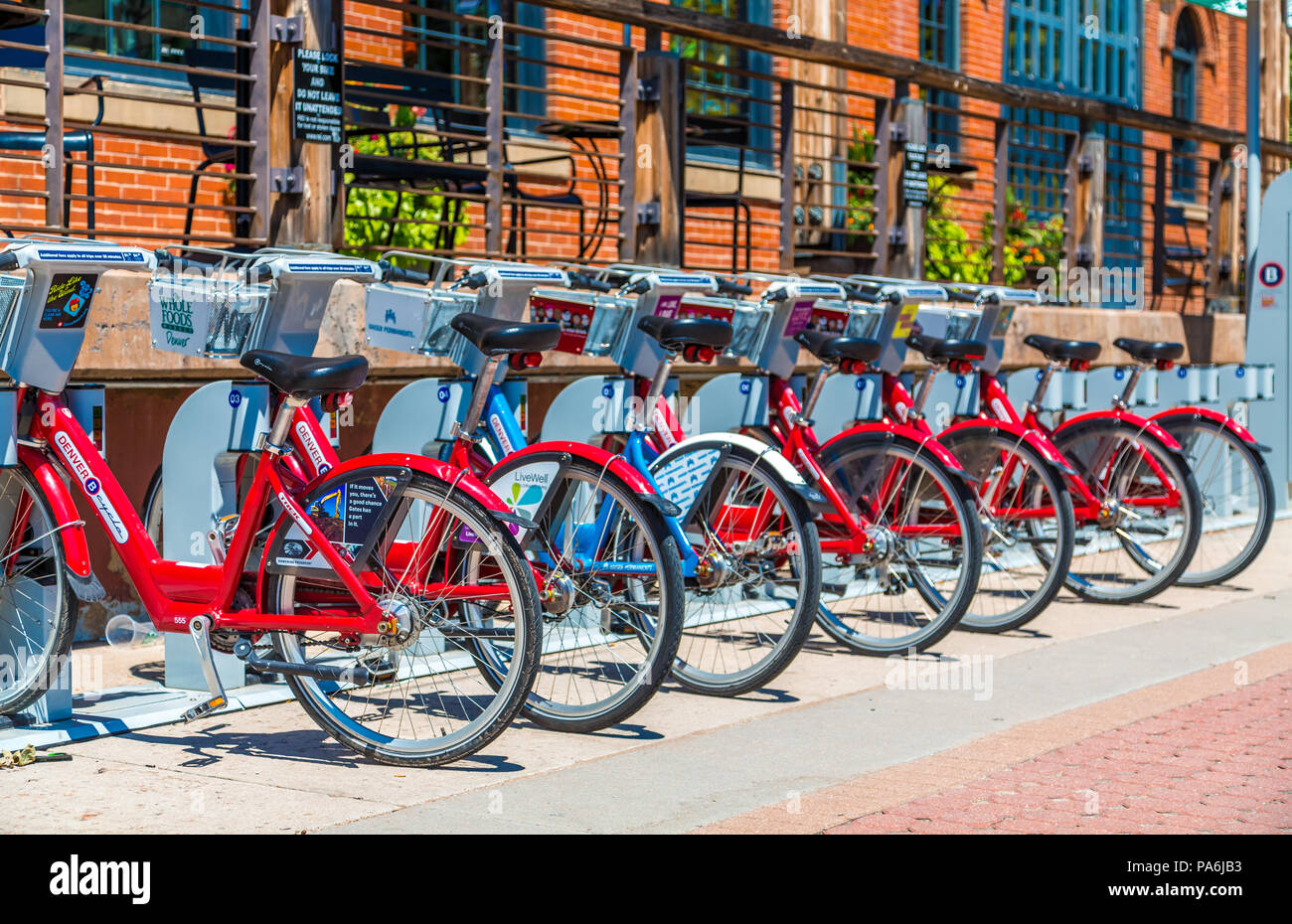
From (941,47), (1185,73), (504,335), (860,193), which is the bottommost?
(504,335)

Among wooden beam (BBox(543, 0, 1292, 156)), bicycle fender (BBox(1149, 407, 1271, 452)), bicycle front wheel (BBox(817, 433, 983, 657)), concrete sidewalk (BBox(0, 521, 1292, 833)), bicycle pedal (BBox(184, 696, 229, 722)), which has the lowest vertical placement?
concrete sidewalk (BBox(0, 521, 1292, 833))

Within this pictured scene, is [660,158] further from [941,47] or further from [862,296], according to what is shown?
[941,47]

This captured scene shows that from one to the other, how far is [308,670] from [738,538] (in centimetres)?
177

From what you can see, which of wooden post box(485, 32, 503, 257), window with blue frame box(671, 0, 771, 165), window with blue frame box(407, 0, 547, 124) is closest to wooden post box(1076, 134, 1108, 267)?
window with blue frame box(671, 0, 771, 165)

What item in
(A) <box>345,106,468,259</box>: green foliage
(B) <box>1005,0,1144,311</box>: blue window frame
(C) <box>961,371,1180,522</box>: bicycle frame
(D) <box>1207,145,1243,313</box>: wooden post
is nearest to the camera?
(C) <box>961,371,1180,522</box>: bicycle frame

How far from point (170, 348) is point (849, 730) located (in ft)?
7.65

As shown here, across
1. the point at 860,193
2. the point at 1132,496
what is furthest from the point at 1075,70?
the point at 1132,496

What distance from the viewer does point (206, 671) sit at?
15.3 ft

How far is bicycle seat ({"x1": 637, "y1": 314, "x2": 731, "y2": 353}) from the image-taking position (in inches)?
219

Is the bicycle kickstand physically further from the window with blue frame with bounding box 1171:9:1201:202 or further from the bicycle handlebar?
the window with blue frame with bounding box 1171:9:1201:202

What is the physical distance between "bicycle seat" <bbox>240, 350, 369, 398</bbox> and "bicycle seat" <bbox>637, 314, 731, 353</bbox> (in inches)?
51.0

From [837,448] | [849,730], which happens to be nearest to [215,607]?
[849,730]
